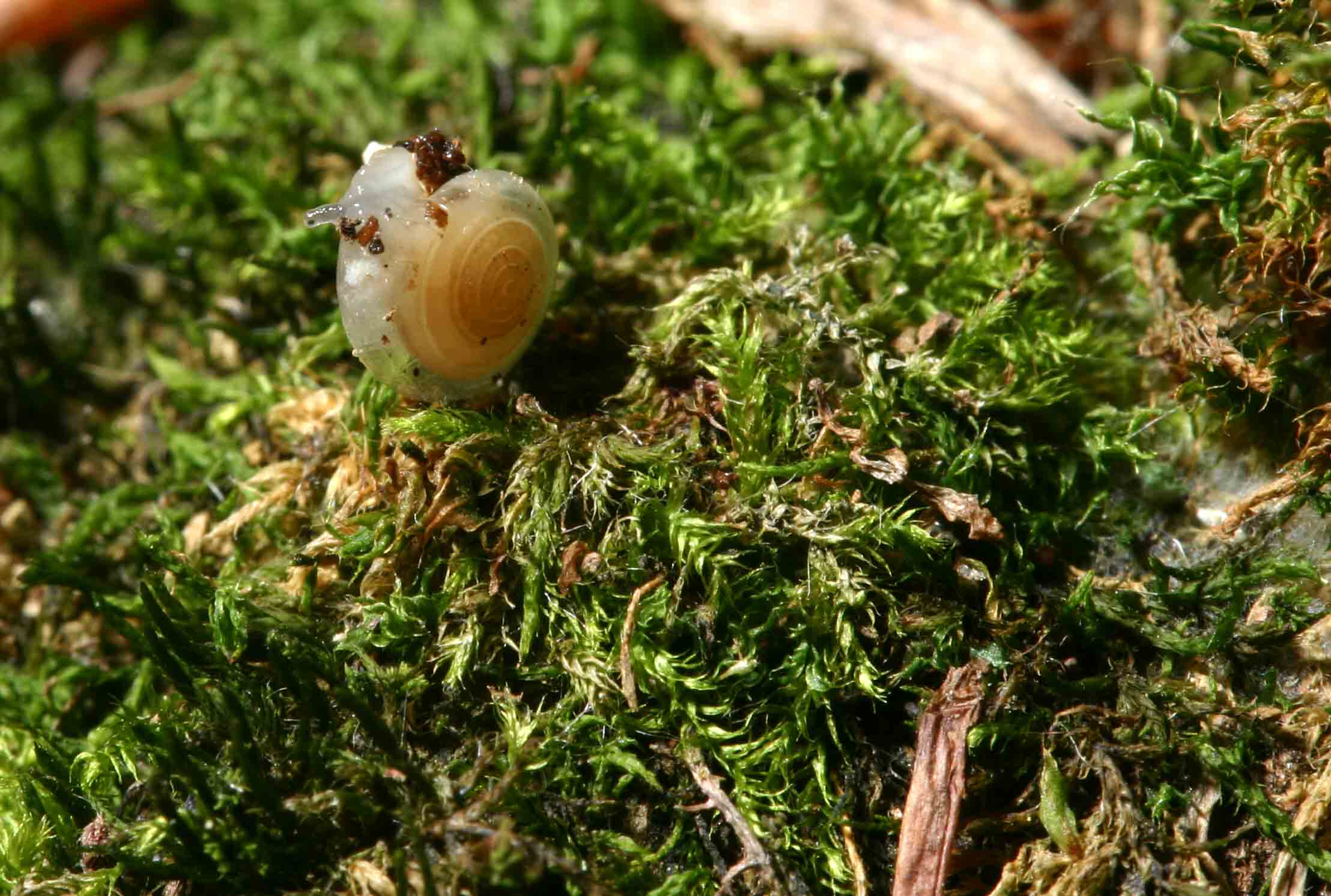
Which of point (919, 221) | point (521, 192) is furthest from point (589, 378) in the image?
point (919, 221)

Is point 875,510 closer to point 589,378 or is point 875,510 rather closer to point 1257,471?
point 589,378

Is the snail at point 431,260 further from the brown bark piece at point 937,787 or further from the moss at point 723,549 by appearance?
the brown bark piece at point 937,787

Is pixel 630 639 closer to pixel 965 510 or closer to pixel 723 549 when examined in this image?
pixel 723 549

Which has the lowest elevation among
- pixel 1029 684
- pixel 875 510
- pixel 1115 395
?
pixel 1029 684

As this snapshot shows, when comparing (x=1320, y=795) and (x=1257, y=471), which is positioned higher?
(x=1257, y=471)

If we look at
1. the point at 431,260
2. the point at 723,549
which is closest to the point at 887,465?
the point at 723,549

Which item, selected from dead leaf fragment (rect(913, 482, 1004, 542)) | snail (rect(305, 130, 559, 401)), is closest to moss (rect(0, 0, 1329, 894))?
dead leaf fragment (rect(913, 482, 1004, 542))

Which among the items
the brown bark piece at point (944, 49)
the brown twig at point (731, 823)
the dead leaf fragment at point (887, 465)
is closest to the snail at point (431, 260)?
the dead leaf fragment at point (887, 465)
